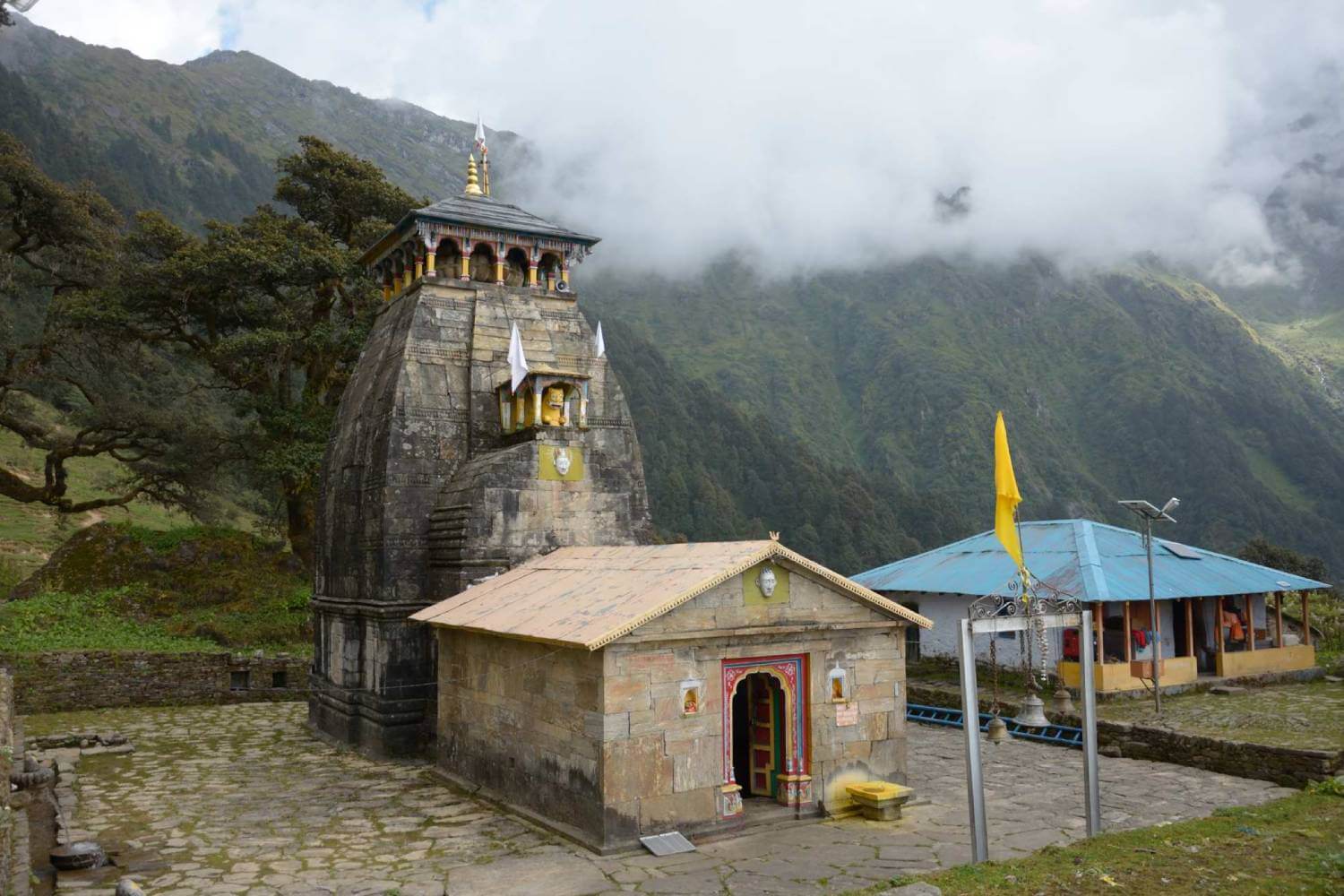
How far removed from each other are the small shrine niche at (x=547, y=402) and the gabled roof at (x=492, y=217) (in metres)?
3.02

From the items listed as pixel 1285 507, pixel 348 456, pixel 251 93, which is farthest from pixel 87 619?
pixel 251 93

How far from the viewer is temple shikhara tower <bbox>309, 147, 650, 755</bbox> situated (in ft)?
46.6

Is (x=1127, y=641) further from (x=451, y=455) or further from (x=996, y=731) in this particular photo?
(x=451, y=455)

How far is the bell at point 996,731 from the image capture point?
47.8 feet

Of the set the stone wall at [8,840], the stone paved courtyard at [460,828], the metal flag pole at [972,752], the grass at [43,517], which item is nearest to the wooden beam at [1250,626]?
the stone paved courtyard at [460,828]

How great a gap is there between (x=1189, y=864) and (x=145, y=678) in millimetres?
18429

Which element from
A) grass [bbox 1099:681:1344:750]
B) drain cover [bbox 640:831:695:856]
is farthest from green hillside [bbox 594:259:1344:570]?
drain cover [bbox 640:831:695:856]

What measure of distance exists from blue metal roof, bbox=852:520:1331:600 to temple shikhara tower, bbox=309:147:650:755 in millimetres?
8006

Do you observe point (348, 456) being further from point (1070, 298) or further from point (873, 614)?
point (1070, 298)

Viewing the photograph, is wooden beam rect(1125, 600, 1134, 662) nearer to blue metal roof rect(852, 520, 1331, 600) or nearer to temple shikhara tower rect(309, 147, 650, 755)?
blue metal roof rect(852, 520, 1331, 600)

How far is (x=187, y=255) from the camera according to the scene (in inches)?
925

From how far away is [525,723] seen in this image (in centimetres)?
1102

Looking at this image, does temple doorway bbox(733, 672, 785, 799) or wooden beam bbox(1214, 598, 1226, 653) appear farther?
wooden beam bbox(1214, 598, 1226, 653)

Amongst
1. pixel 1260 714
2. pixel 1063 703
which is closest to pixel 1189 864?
pixel 1063 703
